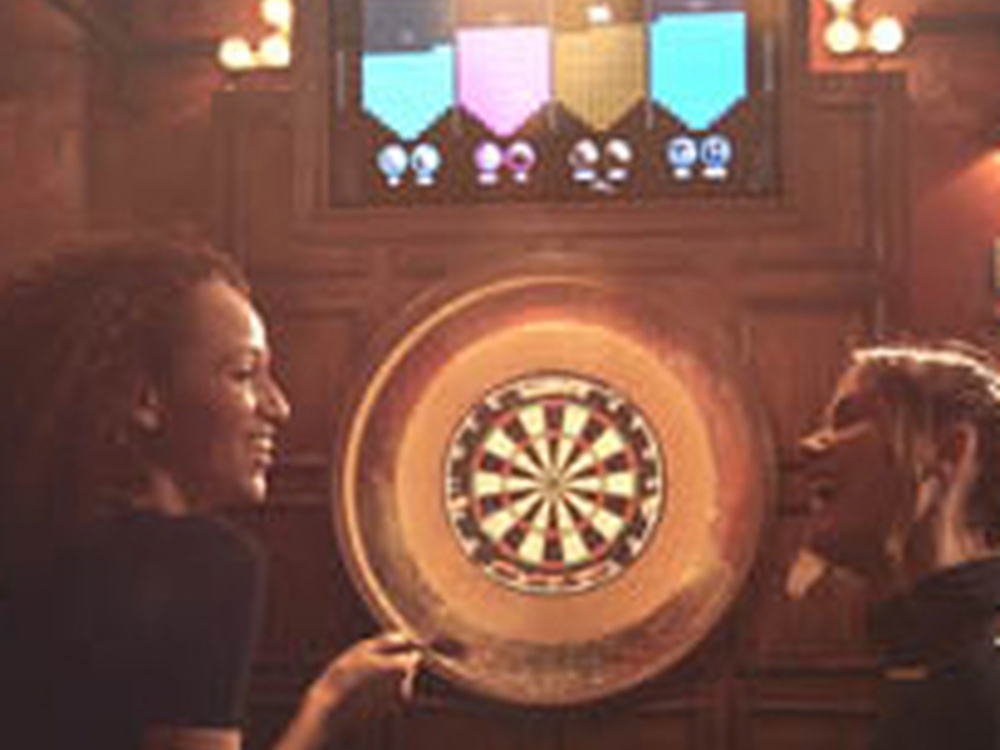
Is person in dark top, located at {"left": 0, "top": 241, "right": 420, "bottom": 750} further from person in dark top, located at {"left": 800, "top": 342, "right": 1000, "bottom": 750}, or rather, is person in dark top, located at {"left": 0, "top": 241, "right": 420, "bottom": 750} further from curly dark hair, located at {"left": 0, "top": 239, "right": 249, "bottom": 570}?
person in dark top, located at {"left": 800, "top": 342, "right": 1000, "bottom": 750}

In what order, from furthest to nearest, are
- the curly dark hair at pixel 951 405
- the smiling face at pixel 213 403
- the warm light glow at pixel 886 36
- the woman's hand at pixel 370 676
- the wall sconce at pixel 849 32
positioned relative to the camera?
1. the wall sconce at pixel 849 32
2. the warm light glow at pixel 886 36
3. the curly dark hair at pixel 951 405
4. the woman's hand at pixel 370 676
5. the smiling face at pixel 213 403

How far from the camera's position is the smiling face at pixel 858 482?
2.00 m

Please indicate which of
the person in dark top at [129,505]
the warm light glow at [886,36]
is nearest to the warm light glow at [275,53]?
the warm light glow at [886,36]

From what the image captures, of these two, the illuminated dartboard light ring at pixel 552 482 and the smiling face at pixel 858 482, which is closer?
the smiling face at pixel 858 482

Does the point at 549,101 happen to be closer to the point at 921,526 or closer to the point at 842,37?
the point at 842,37

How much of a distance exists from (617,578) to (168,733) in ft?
8.17

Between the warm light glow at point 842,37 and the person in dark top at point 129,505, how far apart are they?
320 cm

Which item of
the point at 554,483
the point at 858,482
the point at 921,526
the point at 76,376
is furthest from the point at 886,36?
the point at 76,376

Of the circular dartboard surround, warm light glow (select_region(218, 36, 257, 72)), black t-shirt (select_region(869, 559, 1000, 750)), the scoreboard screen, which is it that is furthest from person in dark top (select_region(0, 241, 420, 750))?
warm light glow (select_region(218, 36, 257, 72))

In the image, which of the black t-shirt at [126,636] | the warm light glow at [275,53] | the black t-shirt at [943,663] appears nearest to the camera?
the black t-shirt at [126,636]

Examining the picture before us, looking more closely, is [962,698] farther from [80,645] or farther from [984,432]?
[80,645]

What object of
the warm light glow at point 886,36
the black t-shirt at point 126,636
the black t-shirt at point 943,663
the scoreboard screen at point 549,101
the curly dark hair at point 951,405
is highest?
the warm light glow at point 886,36

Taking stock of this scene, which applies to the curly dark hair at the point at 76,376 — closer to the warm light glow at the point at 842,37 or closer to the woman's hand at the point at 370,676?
the woman's hand at the point at 370,676

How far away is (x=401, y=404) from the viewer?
12.2 ft
